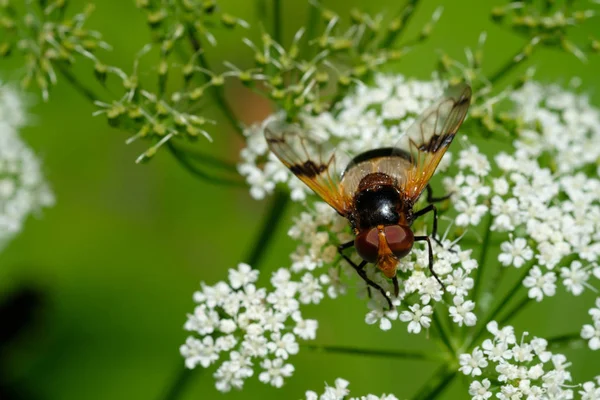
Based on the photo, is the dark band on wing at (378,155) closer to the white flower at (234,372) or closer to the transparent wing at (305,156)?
the transparent wing at (305,156)

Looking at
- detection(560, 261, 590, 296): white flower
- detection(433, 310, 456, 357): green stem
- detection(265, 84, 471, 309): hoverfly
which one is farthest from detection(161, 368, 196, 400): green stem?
detection(560, 261, 590, 296): white flower

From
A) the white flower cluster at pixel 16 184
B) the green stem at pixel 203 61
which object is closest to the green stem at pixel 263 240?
the green stem at pixel 203 61

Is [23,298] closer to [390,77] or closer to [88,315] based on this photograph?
[88,315]

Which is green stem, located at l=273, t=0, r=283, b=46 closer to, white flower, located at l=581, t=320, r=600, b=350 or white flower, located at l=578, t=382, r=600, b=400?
white flower, located at l=581, t=320, r=600, b=350

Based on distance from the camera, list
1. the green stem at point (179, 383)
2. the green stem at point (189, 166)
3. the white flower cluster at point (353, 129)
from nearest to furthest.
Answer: the green stem at point (189, 166)
the white flower cluster at point (353, 129)
the green stem at point (179, 383)

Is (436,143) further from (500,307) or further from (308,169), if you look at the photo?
(500,307)
